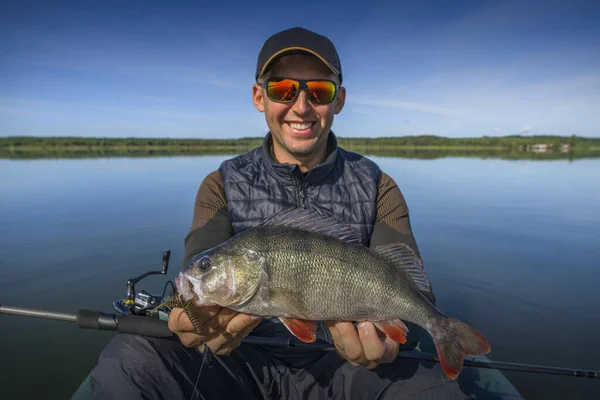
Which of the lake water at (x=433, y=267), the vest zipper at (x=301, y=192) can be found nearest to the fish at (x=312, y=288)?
the vest zipper at (x=301, y=192)

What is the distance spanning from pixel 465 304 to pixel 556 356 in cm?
148

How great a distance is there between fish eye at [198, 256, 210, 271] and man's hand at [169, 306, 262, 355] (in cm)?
23

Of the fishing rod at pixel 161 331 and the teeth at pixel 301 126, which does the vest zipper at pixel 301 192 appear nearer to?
the teeth at pixel 301 126

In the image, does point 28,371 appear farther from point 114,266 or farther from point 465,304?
point 465,304

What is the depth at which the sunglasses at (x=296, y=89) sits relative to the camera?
289 centimetres

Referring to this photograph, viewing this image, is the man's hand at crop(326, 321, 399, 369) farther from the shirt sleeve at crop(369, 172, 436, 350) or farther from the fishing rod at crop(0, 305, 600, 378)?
the shirt sleeve at crop(369, 172, 436, 350)

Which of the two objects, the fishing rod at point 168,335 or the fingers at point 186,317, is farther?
the fishing rod at point 168,335

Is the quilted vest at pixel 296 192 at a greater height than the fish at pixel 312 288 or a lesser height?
greater

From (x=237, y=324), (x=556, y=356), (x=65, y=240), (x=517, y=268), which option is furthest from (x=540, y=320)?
(x=65, y=240)

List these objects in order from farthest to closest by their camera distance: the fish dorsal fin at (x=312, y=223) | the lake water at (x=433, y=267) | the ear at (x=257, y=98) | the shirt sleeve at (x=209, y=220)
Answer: the lake water at (x=433, y=267) < the ear at (x=257, y=98) < the shirt sleeve at (x=209, y=220) < the fish dorsal fin at (x=312, y=223)

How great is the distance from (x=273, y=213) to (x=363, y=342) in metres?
1.29

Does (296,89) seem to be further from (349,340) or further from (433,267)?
(433,267)

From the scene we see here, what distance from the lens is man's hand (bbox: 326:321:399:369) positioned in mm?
2146

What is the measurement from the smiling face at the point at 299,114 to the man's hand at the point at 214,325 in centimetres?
147
